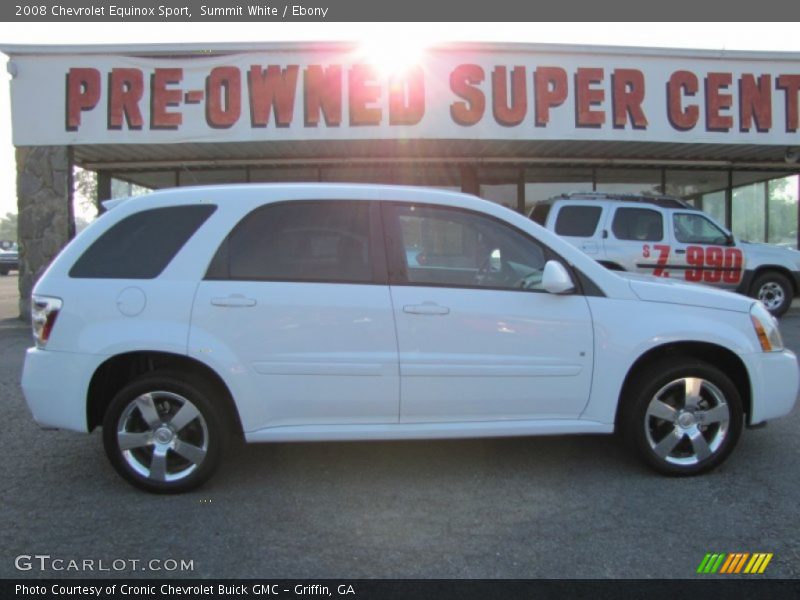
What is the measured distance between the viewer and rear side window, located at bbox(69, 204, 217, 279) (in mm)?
3541

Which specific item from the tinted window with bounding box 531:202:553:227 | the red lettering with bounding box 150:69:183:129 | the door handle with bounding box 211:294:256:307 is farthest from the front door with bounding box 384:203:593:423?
the red lettering with bounding box 150:69:183:129

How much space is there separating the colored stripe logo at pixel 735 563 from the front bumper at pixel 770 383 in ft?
3.81

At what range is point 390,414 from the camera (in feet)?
11.6

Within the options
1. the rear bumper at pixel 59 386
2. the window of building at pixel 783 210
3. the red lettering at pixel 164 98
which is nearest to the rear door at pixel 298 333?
the rear bumper at pixel 59 386

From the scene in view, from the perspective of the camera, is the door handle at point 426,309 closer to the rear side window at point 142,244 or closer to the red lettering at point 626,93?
the rear side window at point 142,244

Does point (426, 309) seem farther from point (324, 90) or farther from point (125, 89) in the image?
point (125, 89)

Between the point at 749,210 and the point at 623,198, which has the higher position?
the point at 749,210

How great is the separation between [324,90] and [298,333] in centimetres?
755

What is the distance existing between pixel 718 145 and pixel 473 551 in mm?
10844

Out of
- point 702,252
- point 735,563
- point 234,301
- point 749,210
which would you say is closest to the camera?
point 735,563

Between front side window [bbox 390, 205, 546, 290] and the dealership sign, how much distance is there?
666 cm

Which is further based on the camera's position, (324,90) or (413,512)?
(324,90)

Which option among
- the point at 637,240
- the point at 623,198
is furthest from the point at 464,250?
the point at 623,198

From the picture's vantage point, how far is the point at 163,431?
349 centimetres
